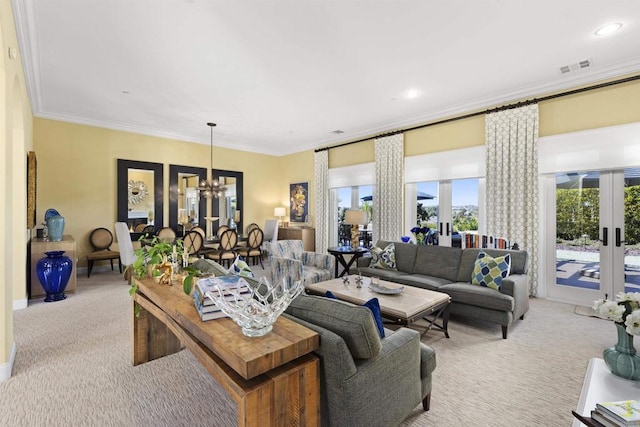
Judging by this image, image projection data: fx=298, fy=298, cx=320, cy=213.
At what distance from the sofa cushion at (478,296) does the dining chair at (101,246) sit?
242 inches

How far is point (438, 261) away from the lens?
4.38 metres

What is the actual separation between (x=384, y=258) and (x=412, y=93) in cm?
270

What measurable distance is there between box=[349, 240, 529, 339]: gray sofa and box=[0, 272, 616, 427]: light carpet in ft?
0.79

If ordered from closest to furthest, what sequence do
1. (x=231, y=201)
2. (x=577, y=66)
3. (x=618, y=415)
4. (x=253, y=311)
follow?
(x=618, y=415), (x=253, y=311), (x=577, y=66), (x=231, y=201)

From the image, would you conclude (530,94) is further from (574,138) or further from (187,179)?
(187,179)

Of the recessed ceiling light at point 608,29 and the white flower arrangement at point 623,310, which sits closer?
the white flower arrangement at point 623,310

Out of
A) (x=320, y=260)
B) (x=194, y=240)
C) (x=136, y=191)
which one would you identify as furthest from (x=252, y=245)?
(x=136, y=191)

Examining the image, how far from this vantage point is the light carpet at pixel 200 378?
2035 millimetres

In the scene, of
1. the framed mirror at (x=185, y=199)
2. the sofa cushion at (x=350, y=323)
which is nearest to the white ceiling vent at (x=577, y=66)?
the sofa cushion at (x=350, y=323)

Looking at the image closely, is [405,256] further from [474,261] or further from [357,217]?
[357,217]

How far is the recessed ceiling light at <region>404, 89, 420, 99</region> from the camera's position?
4739 mm

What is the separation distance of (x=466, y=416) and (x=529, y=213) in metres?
3.64

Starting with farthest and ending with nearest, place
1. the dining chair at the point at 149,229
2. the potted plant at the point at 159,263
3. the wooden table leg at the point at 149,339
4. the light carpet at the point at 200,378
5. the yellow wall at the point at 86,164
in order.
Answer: the dining chair at the point at 149,229, the yellow wall at the point at 86,164, the wooden table leg at the point at 149,339, the potted plant at the point at 159,263, the light carpet at the point at 200,378

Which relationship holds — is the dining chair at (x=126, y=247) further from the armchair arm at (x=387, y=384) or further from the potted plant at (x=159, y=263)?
the armchair arm at (x=387, y=384)
